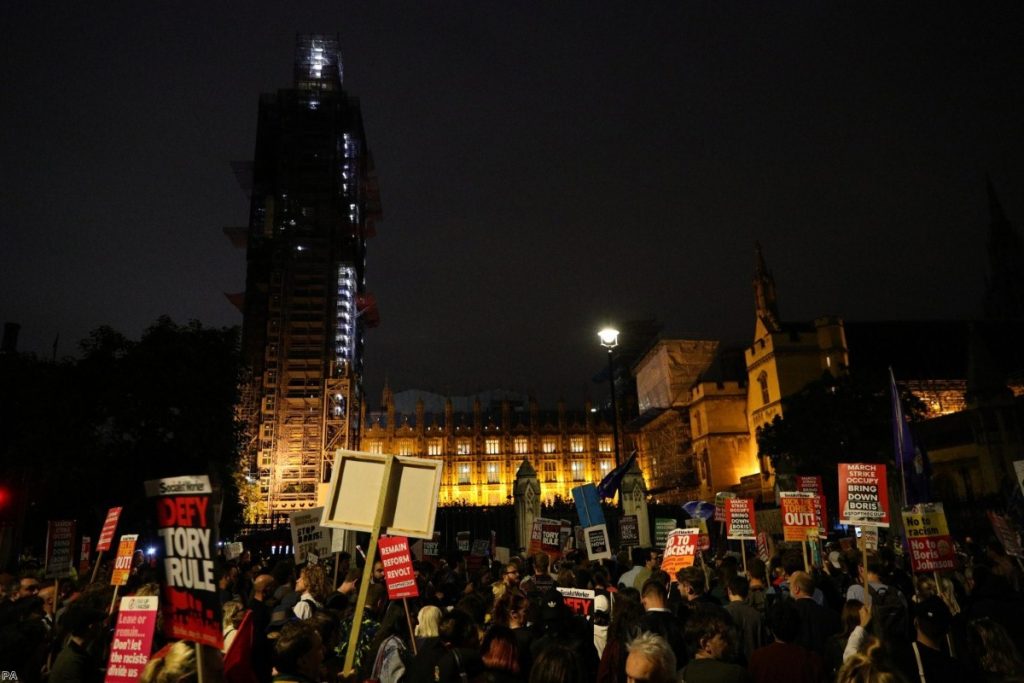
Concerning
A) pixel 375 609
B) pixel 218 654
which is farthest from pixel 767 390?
pixel 218 654

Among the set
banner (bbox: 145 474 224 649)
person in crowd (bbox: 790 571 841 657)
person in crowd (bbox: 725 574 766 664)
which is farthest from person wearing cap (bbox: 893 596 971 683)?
banner (bbox: 145 474 224 649)

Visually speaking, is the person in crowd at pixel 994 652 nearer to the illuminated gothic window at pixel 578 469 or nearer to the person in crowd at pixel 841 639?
the person in crowd at pixel 841 639

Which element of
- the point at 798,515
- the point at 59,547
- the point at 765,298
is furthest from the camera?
the point at 765,298

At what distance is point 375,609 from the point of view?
6.37 meters

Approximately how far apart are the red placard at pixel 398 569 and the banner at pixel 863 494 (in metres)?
5.16

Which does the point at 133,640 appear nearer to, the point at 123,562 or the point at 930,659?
the point at 123,562

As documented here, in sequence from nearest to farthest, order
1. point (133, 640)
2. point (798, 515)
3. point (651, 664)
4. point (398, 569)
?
point (651, 664), point (133, 640), point (398, 569), point (798, 515)

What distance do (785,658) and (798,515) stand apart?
18.6 ft

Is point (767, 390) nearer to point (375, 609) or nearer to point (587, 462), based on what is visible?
point (587, 462)

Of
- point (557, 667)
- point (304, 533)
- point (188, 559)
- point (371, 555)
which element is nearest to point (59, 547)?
point (304, 533)

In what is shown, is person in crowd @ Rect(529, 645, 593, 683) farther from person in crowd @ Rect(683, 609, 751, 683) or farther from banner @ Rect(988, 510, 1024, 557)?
banner @ Rect(988, 510, 1024, 557)

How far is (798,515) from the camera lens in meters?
9.20

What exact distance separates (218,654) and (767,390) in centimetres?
4338

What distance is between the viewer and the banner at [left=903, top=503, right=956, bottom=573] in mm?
6867
